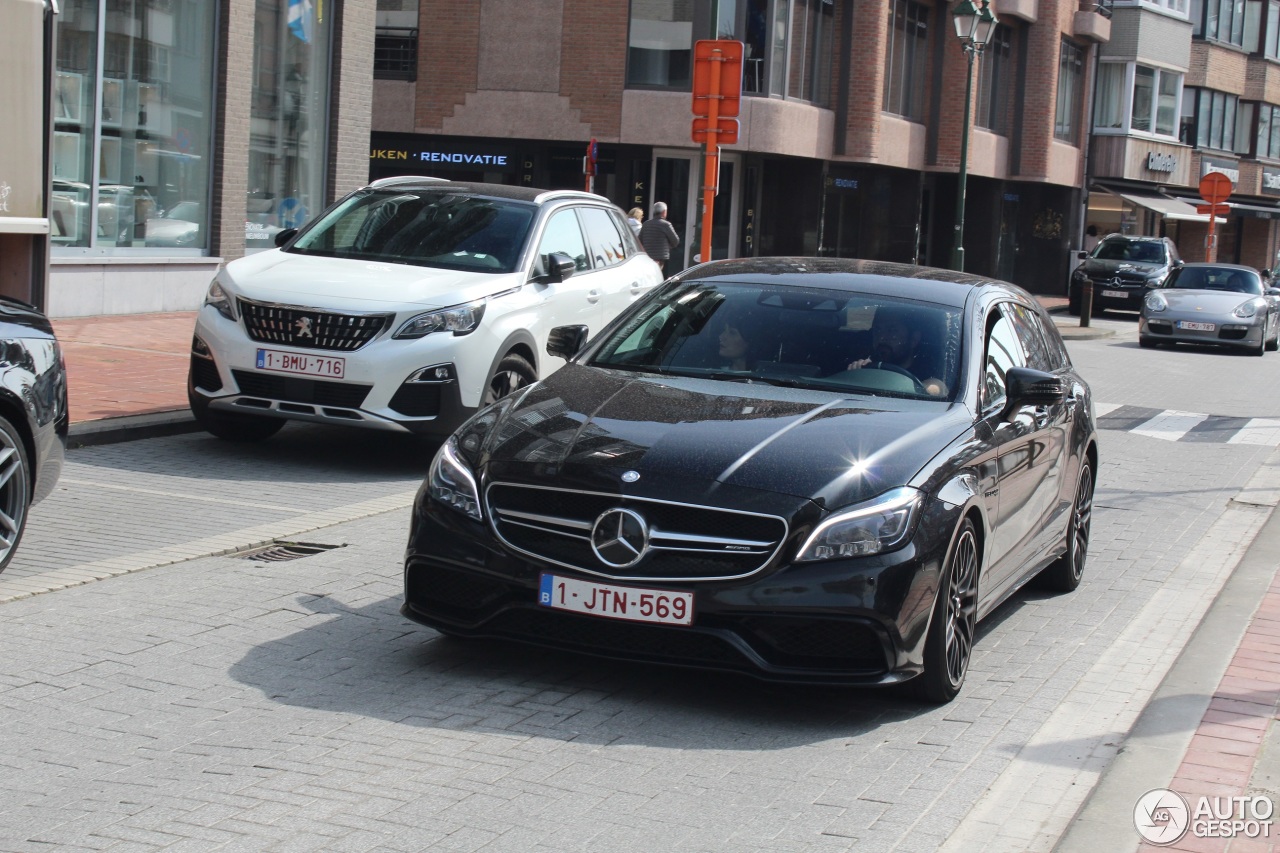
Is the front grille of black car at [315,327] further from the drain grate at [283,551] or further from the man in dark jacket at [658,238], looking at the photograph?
the man in dark jacket at [658,238]

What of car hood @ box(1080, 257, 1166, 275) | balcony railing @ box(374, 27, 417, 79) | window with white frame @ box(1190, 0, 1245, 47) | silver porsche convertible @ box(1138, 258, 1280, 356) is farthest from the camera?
window with white frame @ box(1190, 0, 1245, 47)

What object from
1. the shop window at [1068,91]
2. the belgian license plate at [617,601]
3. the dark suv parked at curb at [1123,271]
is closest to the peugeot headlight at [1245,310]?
the dark suv parked at curb at [1123,271]

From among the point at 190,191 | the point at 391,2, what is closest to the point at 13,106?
the point at 190,191

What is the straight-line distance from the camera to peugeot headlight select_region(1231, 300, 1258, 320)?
90.2 ft

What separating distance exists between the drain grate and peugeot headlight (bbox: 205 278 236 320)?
103 inches

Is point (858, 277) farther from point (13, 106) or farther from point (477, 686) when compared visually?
point (13, 106)

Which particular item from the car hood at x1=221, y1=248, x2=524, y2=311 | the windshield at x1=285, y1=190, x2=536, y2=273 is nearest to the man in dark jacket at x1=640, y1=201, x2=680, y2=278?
the windshield at x1=285, y1=190, x2=536, y2=273

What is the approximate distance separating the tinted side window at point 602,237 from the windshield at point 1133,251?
26684 millimetres

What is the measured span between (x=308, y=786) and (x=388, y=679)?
3.79ft

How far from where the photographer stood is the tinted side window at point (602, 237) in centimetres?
1242

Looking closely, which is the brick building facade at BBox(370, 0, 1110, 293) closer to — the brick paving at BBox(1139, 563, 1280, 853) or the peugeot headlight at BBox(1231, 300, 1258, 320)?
the peugeot headlight at BBox(1231, 300, 1258, 320)

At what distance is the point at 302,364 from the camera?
9953 mm

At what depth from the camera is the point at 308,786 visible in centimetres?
460

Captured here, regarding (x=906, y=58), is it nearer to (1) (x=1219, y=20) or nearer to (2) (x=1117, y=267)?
(2) (x=1117, y=267)
